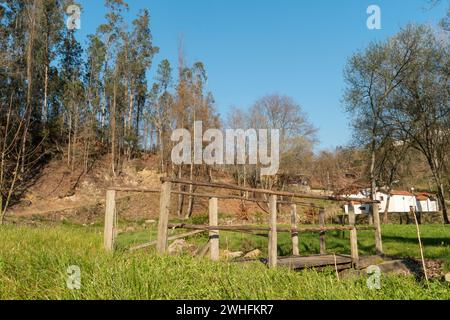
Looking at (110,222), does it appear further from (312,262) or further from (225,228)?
(312,262)

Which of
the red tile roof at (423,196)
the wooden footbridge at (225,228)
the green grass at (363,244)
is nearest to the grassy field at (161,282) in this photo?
the wooden footbridge at (225,228)

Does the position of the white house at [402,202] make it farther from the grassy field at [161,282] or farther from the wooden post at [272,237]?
the grassy field at [161,282]

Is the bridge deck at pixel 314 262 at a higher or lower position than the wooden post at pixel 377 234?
lower

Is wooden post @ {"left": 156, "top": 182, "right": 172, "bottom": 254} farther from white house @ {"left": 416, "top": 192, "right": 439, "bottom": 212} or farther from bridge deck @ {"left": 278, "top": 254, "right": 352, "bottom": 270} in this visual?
white house @ {"left": 416, "top": 192, "right": 439, "bottom": 212}

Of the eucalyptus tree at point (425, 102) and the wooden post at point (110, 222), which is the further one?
the eucalyptus tree at point (425, 102)

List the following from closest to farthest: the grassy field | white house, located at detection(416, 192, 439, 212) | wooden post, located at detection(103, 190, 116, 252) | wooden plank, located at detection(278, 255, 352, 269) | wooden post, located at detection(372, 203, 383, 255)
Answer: the grassy field
wooden plank, located at detection(278, 255, 352, 269)
wooden post, located at detection(103, 190, 116, 252)
wooden post, located at detection(372, 203, 383, 255)
white house, located at detection(416, 192, 439, 212)

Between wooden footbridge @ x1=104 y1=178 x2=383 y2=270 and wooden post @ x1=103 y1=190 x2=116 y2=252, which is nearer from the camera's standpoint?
Result: wooden footbridge @ x1=104 y1=178 x2=383 y2=270

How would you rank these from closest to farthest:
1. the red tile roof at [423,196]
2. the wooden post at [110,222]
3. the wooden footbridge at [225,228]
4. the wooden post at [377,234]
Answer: the wooden footbridge at [225,228] → the wooden post at [110,222] → the wooden post at [377,234] → the red tile roof at [423,196]

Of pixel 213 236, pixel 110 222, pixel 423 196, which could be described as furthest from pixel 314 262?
pixel 423 196

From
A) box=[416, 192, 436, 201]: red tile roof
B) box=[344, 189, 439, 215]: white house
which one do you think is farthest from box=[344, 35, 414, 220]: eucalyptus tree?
A: box=[416, 192, 436, 201]: red tile roof

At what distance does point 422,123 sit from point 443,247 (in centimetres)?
1942

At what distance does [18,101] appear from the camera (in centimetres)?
2961
